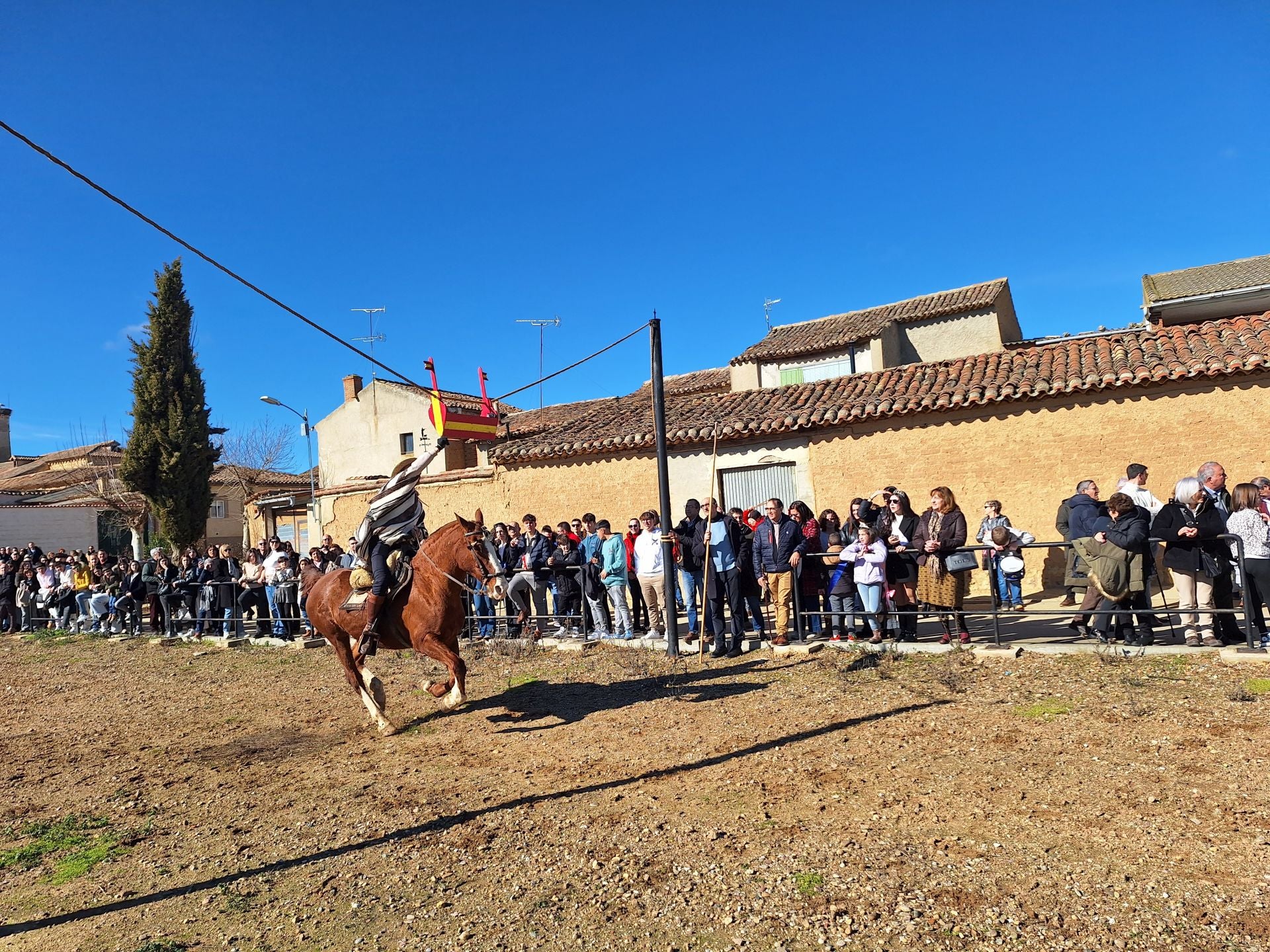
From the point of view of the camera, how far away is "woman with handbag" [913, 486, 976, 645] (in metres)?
9.21

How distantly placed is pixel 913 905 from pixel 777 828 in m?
1.16

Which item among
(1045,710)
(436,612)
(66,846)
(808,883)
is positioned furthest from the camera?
(436,612)

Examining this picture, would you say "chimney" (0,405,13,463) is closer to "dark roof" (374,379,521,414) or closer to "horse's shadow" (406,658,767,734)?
"dark roof" (374,379,521,414)

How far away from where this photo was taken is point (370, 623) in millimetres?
8109

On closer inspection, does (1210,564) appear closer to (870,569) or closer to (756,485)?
(870,569)

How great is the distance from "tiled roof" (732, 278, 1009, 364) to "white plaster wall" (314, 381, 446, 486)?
16.3 m

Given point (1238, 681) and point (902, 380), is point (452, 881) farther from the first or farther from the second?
point (902, 380)

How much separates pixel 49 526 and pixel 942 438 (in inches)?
1555

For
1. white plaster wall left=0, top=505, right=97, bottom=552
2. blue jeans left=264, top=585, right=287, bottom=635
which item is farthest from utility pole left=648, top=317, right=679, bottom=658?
white plaster wall left=0, top=505, right=97, bottom=552

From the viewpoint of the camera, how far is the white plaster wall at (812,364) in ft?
89.9

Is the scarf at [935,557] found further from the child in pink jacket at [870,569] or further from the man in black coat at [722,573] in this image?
the man in black coat at [722,573]

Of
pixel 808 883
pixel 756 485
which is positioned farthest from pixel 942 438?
pixel 808 883

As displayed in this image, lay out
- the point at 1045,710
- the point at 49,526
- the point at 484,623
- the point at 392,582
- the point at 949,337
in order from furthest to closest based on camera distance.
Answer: the point at 49,526, the point at 949,337, the point at 484,623, the point at 392,582, the point at 1045,710

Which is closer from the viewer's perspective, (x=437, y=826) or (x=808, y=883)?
(x=808, y=883)
